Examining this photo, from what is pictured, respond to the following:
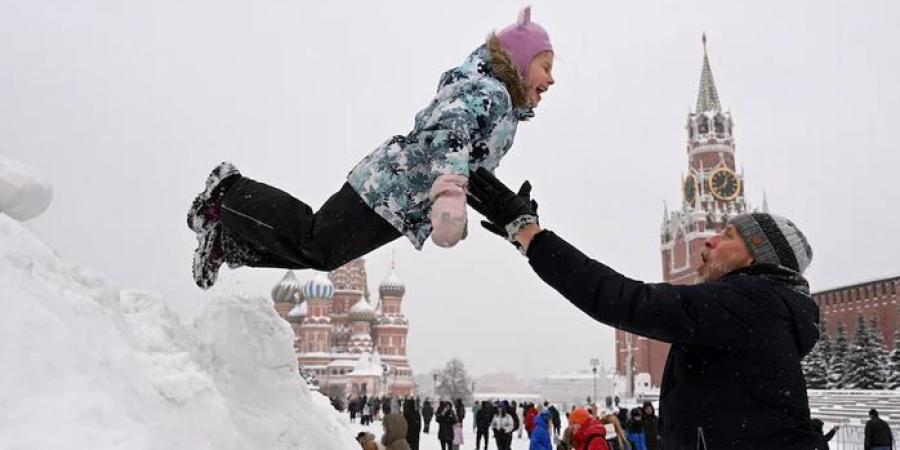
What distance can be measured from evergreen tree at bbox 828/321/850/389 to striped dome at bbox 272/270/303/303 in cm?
3586

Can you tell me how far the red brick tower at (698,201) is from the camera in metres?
60.6

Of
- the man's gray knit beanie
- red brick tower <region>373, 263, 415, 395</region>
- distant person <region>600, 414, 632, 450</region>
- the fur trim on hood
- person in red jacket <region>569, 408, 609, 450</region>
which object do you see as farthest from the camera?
red brick tower <region>373, 263, 415, 395</region>

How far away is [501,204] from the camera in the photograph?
2.08 meters

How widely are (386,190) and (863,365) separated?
129ft

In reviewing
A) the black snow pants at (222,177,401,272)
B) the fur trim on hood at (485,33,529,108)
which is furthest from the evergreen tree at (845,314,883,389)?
the black snow pants at (222,177,401,272)

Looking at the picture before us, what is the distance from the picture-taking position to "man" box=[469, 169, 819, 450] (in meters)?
1.72

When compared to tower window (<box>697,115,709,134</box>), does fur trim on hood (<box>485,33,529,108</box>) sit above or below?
below

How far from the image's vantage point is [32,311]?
6.16 ft

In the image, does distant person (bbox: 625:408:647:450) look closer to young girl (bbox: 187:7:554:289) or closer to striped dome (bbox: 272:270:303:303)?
young girl (bbox: 187:7:554:289)

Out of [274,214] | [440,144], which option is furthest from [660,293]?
[274,214]

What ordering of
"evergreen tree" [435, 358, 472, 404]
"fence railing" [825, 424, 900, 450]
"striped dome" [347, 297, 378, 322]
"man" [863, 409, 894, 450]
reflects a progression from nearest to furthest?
"man" [863, 409, 894, 450], "fence railing" [825, 424, 900, 450], "striped dome" [347, 297, 378, 322], "evergreen tree" [435, 358, 472, 404]

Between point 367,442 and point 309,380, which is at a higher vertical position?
point 367,442

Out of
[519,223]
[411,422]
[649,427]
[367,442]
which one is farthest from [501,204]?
[411,422]

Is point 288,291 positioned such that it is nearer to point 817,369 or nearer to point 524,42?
point 817,369
